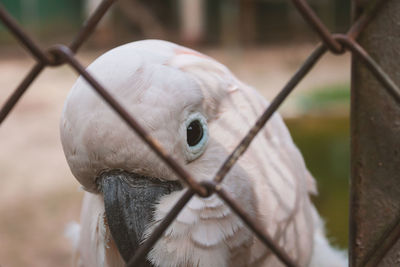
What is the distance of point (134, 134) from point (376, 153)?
18.4 inches

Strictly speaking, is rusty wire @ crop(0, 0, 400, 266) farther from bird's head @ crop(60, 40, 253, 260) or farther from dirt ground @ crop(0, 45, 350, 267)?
dirt ground @ crop(0, 45, 350, 267)

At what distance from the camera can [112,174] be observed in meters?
0.98

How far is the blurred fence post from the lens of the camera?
703 millimetres

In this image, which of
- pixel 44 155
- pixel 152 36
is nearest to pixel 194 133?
pixel 44 155

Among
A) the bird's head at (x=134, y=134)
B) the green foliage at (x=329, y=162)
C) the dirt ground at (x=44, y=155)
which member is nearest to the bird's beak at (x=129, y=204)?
the bird's head at (x=134, y=134)

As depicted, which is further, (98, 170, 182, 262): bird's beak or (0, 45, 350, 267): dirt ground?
(0, 45, 350, 267): dirt ground

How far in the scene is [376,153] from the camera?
28.7 inches

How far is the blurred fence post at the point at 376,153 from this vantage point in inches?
27.7

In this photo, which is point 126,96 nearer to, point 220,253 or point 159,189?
point 159,189

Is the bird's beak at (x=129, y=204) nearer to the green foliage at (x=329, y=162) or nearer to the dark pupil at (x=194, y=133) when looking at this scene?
the dark pupil at (x=194, y=133)

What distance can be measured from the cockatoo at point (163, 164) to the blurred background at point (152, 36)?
4.18 ft

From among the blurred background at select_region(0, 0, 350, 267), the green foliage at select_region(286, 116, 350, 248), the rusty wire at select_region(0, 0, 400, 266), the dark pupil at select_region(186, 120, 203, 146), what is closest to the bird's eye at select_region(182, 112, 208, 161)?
the dark pupil at select_region(186, 120, 203, 146)

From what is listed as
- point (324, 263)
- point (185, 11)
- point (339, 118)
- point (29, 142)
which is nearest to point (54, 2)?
point (185, 11)

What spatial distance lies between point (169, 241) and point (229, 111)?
0.34 meters
